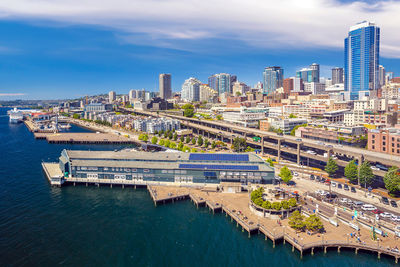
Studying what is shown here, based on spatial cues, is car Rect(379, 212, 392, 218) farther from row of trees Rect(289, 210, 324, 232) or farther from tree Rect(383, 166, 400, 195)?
row of trees Rect(289, 210, 324, 232)

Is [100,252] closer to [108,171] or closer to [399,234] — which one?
[108,171]

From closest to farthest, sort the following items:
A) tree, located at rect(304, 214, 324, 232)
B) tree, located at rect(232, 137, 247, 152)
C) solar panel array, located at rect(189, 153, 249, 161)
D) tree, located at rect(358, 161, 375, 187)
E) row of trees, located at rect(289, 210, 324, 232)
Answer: tree, located at rect(304, 214, 324, 232) < row of trees, located at rect(289, 210, 324, 232) < tree, located at rect(358, 161, 375, 187) < solar panel array, located at rect(189, 153, 249, 161) < tree, located at rect(232, 137, 247, 152)

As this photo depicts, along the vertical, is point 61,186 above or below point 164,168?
below

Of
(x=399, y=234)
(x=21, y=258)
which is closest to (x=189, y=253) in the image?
(x=21, y=258)

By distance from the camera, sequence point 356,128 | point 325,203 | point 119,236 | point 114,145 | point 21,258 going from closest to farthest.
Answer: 1. point 21,258
2. point 119,236
3. point 325,203
4. point 356,128
5. point 114,145

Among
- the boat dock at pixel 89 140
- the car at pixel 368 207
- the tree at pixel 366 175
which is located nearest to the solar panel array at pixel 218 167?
the car at pixel 368 207

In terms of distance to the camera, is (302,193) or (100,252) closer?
(100,252)

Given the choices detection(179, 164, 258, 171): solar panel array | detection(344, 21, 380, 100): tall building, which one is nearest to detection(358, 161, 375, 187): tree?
detection(179, 164, 258, 171): solar panel array
